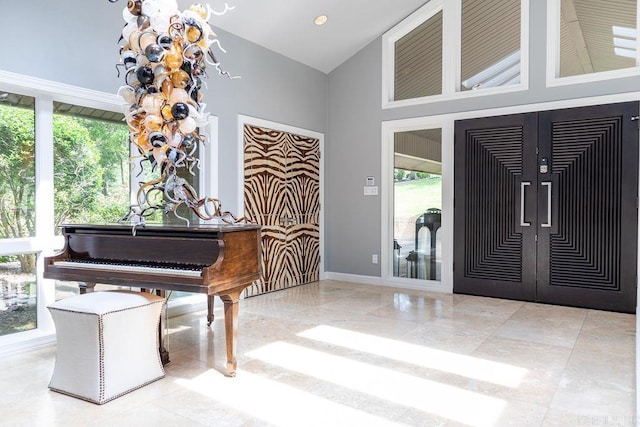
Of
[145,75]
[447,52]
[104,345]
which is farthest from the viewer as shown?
[447,52]

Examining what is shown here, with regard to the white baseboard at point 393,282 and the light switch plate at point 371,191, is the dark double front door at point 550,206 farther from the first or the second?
the light switch plate at point 371,191

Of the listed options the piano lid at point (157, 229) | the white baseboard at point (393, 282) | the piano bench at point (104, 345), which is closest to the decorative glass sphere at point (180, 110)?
the piano lid at point (157, 229)

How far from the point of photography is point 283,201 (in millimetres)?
5422

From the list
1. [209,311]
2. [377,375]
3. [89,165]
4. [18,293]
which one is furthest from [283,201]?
[377,375]

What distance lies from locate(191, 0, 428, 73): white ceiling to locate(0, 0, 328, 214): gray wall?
154 mm

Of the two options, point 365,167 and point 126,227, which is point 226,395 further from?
point 365,167

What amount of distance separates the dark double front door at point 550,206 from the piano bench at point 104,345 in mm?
3643

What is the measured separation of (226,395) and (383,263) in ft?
11.5

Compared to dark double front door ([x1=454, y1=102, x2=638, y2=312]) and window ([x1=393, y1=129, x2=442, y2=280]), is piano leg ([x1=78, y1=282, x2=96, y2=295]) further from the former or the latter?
dark double front door ([x1=454, y1=102, x2=638, y2=312])

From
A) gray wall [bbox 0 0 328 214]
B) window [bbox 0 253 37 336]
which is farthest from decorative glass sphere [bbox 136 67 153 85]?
window [bbox 0 253 37 336]

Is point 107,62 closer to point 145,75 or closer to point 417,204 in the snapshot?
point 145,75

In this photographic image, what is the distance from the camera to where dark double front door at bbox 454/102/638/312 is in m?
4.26

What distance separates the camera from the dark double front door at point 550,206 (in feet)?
14.0

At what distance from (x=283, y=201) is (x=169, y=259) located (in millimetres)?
2770
